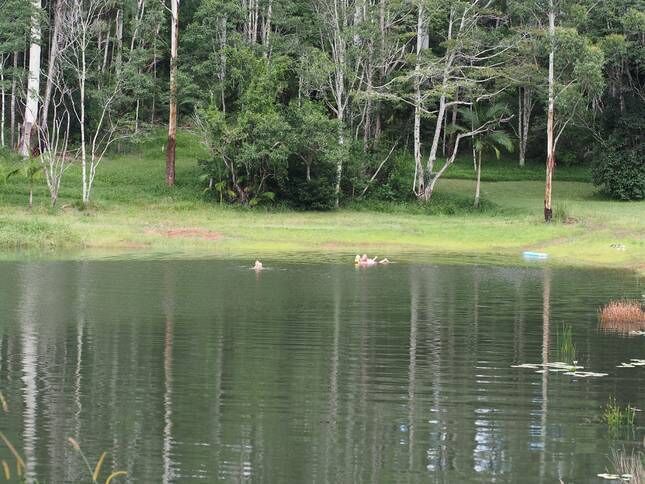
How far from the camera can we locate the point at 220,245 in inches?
1426

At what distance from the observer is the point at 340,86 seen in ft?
151

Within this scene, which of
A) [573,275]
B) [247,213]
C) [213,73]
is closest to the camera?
[573,275]

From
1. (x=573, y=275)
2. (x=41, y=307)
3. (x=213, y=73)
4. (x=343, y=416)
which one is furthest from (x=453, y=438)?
(x=213, y=73)

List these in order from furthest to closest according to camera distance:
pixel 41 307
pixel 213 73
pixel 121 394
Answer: pixel 213 73, pixel 41 307, pixel 121 394

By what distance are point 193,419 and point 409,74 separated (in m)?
34.5

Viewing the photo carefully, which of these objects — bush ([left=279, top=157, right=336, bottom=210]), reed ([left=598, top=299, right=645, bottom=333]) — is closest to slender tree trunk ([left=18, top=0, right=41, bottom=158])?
bush ([left=279, top=157, right=336, bottom=210])

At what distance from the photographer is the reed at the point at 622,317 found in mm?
20812

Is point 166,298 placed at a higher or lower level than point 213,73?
lower

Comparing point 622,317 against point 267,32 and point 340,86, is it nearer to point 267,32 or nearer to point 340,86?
point 340,86

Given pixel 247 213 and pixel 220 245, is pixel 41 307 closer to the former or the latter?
pixel 220 245

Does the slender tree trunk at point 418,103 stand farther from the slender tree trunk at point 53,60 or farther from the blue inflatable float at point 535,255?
the slender tree trunk at point 53,60

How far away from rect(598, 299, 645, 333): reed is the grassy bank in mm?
11256

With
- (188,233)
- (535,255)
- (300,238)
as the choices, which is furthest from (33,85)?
(535,255)

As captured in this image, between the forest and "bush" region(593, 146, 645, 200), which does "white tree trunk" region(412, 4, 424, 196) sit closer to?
the forest
